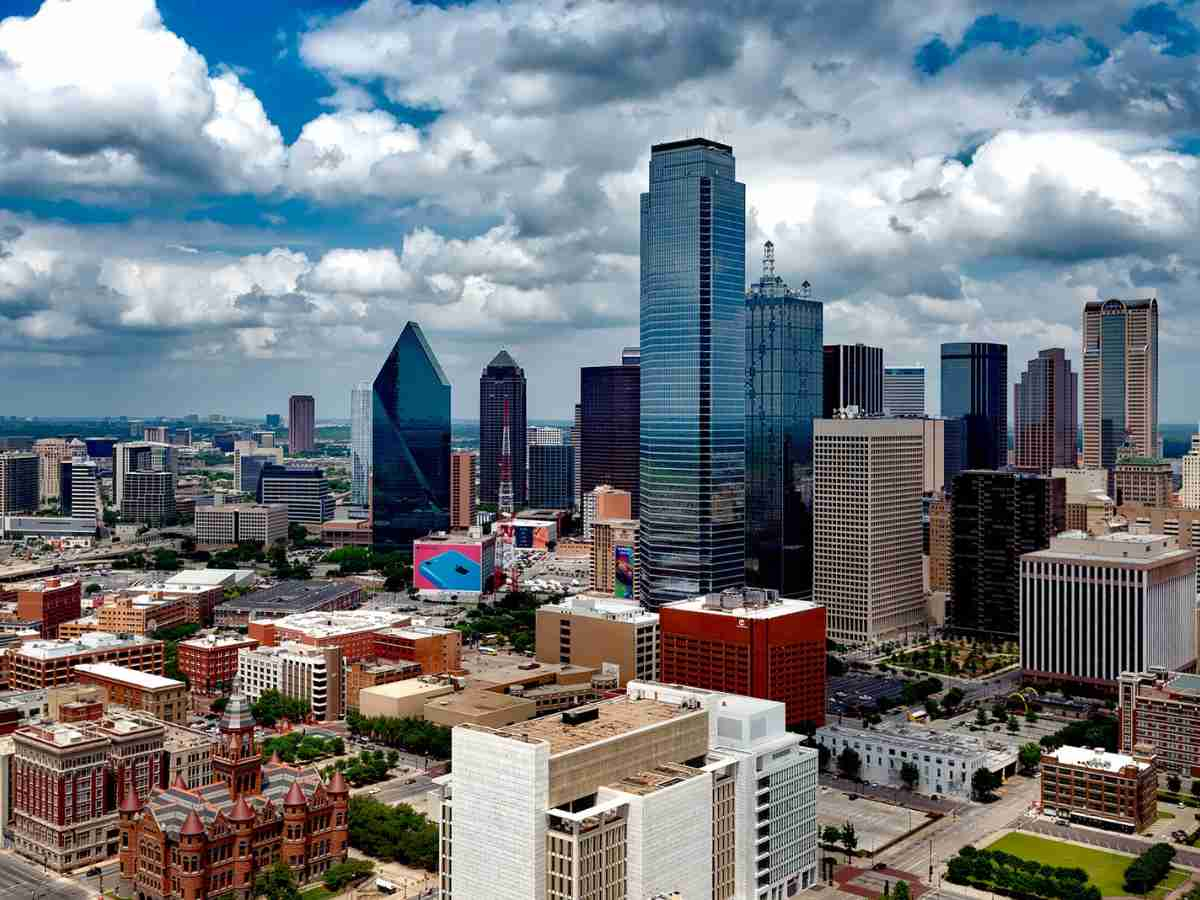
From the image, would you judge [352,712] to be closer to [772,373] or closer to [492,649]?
[492,649]

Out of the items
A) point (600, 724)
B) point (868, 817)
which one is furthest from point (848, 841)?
point (600, 724)

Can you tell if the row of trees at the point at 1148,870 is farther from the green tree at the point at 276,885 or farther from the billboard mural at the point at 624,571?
the billboard mural at the point at 624,571

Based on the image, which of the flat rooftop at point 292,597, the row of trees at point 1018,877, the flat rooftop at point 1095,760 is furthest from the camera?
the flat rooftop at point 292,597

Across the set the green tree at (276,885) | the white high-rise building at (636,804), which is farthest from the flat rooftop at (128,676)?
the white high-rise building at (636,804)

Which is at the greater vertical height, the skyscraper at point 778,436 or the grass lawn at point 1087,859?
the skyscraper at point 778,436

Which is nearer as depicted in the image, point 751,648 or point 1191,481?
point 751,648

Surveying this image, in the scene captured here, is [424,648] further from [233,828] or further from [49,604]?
[233,828]
